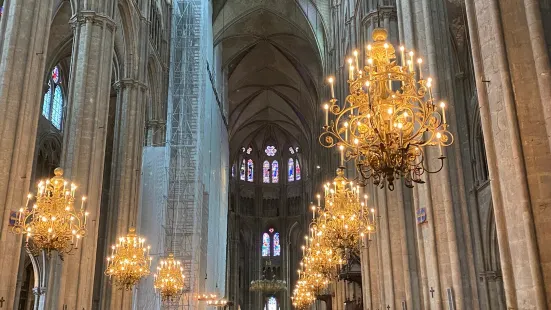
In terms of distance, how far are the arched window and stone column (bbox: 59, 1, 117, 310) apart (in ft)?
32.0

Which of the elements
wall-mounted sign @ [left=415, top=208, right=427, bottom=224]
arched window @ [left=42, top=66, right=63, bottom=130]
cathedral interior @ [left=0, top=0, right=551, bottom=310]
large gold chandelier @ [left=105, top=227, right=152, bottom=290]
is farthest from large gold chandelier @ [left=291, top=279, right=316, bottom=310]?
wall-mounted sign @ [left=415, top=208, right=427, bottom=224]

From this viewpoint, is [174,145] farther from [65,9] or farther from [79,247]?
[79,247]

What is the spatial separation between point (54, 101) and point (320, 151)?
58.0 ft

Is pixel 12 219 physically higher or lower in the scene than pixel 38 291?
higher

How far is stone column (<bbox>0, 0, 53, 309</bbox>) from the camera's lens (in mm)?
11539

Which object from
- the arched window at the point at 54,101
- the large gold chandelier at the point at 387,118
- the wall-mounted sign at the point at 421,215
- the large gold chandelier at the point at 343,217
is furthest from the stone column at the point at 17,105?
the arched window at the point at 54,101

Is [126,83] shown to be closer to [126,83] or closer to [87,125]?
[126,83]

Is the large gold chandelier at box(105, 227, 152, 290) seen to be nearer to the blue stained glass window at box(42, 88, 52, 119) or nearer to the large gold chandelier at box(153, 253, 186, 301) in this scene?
the large gold chandelier at box(153, 253, 186, 301)

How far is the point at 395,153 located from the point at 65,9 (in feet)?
60.2

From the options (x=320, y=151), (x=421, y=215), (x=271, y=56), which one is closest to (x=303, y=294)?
(x=320, y=151)

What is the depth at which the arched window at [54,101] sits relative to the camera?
25531mm

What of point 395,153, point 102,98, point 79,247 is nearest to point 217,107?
point 102,98

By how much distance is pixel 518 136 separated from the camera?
23.6ft

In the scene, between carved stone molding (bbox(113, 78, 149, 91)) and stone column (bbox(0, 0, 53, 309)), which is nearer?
stone column (bbox(0, 0, 53, 309))
